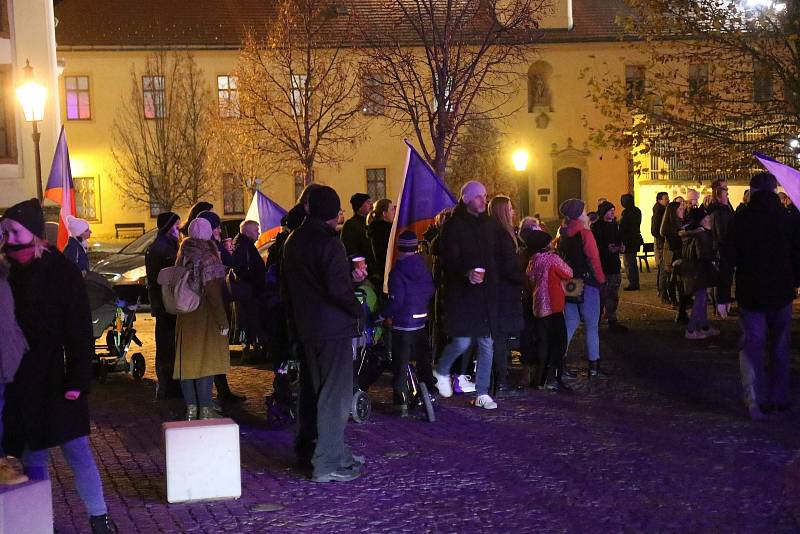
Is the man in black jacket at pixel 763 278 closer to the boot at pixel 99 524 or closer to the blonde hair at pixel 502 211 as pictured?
the blonde hair at pixel 502 211

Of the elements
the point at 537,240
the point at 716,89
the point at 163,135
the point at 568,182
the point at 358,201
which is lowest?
the point at 537,240

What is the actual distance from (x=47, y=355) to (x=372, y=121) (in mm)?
40215

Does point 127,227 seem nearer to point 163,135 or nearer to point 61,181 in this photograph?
point 163,135

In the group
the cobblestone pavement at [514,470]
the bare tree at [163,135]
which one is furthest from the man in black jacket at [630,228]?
the bare tree at [163,135]

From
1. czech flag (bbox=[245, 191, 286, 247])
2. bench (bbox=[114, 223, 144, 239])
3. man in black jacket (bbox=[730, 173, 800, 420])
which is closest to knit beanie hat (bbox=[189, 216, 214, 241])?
man in black jacket (bbox=[730, 173, 800, 420])

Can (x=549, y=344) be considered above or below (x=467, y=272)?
below

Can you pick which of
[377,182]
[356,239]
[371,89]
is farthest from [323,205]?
[377,182]

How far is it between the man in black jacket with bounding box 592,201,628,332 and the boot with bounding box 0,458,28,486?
10.9 m

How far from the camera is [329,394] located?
7.88m

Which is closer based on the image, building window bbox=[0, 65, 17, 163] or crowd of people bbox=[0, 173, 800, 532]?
crowd of people bbox=[0, 173, 800, 532]

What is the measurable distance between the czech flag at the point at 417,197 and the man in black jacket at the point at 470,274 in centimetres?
44

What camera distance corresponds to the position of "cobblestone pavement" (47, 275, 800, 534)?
689cm

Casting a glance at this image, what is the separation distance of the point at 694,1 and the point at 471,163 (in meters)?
21.9

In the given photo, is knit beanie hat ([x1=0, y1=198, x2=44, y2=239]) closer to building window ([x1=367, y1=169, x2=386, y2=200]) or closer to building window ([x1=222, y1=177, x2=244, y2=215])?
building window ([x1=222, y1=177, x2=244, y2=215])
